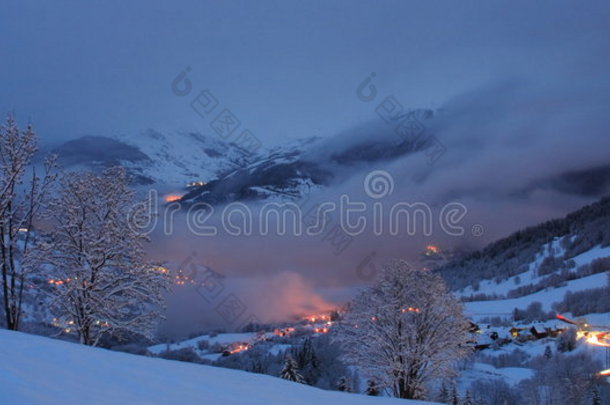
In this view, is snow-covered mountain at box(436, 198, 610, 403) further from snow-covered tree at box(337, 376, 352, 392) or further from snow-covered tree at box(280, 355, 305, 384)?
snow-covered tree at box(280, 355, 305, 384)

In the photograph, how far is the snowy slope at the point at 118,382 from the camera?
5551 mm

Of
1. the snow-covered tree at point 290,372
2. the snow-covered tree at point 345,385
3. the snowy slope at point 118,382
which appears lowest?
the snow-covered tree at point 345,385

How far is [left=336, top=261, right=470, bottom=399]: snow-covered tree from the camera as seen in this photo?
2884cm

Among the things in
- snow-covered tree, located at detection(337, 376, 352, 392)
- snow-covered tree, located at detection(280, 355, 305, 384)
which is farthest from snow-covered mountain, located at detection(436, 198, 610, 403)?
snow-covered tree, located at detection(280, 355, 305, 384)

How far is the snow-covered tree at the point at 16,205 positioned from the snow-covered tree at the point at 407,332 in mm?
22139

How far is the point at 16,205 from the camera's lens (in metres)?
19.6

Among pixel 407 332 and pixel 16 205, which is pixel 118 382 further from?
pixel 407 332

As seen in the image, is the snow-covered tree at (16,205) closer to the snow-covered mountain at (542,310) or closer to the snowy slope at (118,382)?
the snowy slope at (118,382)

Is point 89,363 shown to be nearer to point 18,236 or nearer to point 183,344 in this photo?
point 18,236

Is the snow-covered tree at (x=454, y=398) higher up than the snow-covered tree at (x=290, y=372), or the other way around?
the snow-covered tree at (x=290, y=372)

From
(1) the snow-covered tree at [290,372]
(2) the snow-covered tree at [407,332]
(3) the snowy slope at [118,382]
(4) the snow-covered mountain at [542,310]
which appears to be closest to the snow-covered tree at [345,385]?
(1) the snow-covered tree at [290,372]

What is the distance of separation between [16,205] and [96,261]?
183 inches

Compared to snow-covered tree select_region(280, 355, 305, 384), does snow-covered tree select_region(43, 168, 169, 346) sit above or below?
above

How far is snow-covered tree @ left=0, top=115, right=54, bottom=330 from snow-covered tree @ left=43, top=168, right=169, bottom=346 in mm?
1083
